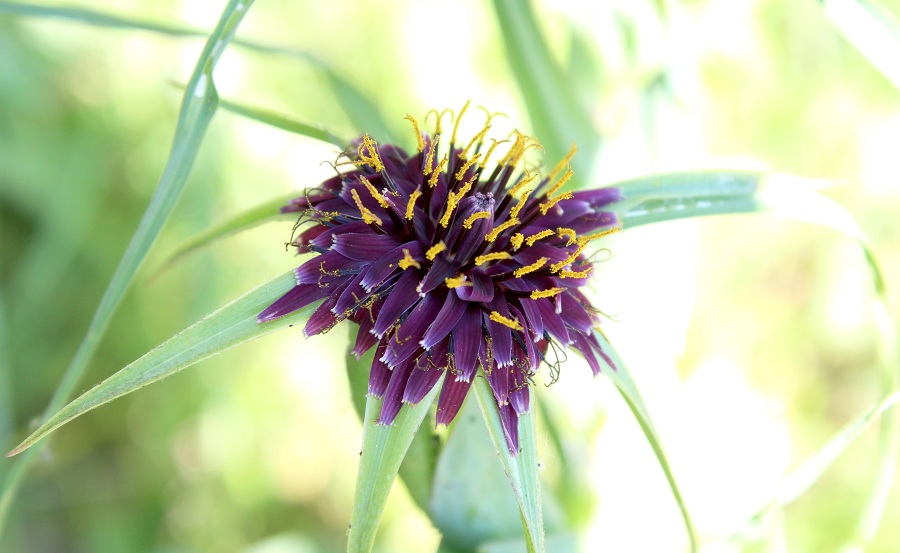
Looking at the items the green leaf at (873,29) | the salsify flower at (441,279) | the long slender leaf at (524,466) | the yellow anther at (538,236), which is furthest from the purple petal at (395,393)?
the green leaf at (873,29)

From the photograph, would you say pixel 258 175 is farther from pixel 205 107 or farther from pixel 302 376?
pixel 205 107

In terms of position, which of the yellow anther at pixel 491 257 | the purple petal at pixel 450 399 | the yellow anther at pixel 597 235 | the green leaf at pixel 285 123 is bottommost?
the purple petal at pixel 450 399

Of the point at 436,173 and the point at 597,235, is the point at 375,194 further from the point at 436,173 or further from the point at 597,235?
the point at 597,235

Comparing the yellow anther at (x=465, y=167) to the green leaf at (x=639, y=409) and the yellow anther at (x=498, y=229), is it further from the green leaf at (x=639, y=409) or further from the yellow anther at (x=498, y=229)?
the green leaf at (x=639, y=409)

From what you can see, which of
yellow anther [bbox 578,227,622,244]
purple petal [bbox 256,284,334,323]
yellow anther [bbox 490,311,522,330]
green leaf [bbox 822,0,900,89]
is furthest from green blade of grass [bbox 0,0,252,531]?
green leaf [bbox 822,0,900,89]

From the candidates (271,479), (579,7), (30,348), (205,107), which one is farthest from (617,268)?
(30,348)

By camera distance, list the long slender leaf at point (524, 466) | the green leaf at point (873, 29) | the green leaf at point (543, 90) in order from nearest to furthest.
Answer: the long slender leaf at point (524, 466), the green leaf at point (873, 29), the green leaf at point (543, 90)

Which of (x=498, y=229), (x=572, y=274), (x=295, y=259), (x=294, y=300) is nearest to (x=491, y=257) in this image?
(x=498, y=229)
